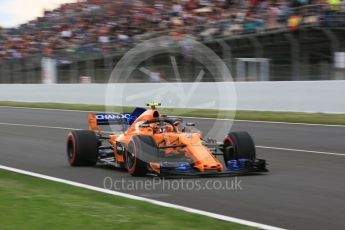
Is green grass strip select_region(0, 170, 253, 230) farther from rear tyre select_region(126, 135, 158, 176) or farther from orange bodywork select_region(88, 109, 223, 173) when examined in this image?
orange bodywork select_region(88, 109, 223, 173)

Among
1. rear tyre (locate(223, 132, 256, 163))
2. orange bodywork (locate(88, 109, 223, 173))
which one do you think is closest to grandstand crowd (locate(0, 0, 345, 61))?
rear tyre (locate(223, 132, 256, 163))

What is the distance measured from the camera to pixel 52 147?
12.9 m

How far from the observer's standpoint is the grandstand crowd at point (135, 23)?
22.7 m

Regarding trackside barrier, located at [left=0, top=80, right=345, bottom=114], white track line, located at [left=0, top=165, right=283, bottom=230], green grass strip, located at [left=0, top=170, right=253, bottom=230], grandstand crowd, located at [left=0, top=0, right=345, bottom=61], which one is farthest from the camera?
grandstand crowd, located at [left=0, top=0, right=345, bottom=61]

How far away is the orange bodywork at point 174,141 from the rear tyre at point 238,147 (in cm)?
48

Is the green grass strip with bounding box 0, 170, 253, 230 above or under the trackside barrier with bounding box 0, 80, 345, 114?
under

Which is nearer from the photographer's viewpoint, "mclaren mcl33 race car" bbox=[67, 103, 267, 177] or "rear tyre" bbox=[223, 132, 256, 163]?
"mclaren mcl33 race car" bbox=[67, 103, 267, 177]

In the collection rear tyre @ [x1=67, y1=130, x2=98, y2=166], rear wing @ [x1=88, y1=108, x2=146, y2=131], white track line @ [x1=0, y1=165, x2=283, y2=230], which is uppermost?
rear wing @ [x1=88, y1=108, x2=146, y2=131]

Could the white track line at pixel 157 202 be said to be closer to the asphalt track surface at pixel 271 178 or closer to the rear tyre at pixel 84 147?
the asphalt track surface at pixel 271 178

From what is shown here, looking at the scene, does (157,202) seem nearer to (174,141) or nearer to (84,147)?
(174,141)

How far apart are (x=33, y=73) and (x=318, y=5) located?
15838mm

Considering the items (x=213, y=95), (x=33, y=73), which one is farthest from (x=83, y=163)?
(x=33, y=73)

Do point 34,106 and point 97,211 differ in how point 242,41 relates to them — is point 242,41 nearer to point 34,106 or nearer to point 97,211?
point 34,106

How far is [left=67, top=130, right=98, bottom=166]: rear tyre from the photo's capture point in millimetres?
9648
